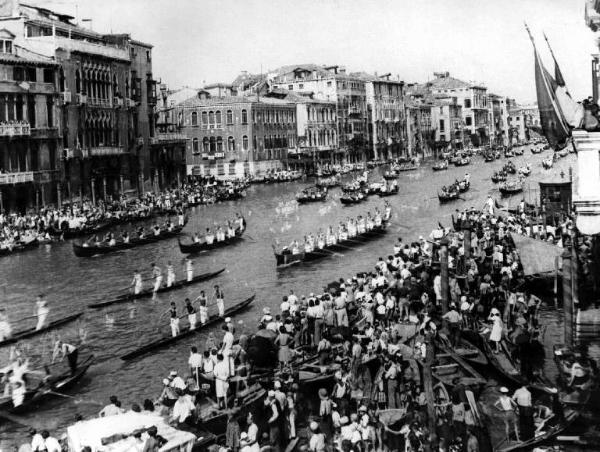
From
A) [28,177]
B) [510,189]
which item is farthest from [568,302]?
[510,189]

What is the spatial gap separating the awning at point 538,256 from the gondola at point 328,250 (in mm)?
8920

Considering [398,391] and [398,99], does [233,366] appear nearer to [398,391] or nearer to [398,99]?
[398,391]

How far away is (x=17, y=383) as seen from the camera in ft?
41.9

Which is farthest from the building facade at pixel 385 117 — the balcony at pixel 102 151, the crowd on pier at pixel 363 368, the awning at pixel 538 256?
the crowd on pier at pixel 363 368

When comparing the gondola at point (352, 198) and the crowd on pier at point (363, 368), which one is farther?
the gondola at point (352, 198)

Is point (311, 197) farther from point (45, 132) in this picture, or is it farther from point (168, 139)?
point (45, 132)

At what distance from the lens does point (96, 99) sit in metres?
41.7

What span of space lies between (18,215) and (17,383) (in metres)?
22.3

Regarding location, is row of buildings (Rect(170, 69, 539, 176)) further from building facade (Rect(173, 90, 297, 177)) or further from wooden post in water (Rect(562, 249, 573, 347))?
wooden post in water (Rect(562, 249, 573, 347))

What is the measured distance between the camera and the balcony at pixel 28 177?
110 ft

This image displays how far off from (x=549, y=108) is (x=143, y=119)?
37.9m

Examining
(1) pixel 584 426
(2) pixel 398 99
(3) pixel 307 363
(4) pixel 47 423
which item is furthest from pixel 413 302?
(2) pixel 398 99

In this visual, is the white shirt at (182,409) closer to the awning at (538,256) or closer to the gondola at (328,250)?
the awning at (538,256)

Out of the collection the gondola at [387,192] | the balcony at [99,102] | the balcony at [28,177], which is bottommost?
the gondola at [387,192]
